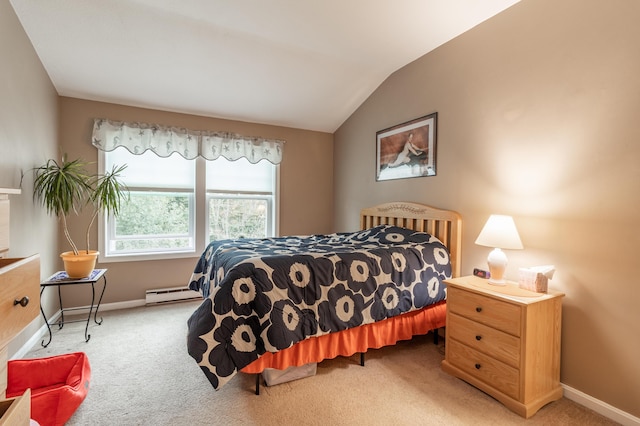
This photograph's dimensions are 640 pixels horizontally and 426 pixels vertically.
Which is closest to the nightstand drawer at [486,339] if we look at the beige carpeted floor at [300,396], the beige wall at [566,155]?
the beige carpeted floor at [300,396]

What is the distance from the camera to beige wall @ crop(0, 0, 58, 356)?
2047 millimetres

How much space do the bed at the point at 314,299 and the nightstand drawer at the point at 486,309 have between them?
31 centimetres

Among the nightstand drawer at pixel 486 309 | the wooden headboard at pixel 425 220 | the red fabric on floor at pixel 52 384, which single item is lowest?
the red fabric on floor at pixel 52 384

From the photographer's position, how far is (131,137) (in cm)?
336

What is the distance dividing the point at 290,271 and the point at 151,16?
2354 mm

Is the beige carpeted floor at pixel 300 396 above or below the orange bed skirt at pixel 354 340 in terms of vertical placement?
below

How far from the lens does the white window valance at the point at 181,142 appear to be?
3264 mm

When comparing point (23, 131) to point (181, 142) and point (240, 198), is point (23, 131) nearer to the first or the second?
point (181, 142)

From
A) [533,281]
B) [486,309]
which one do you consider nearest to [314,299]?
[486,309]

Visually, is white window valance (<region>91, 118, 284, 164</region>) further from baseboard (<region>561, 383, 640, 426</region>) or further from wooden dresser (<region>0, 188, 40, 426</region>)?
baseboard (<region>561, 383, 640, 426</region>)

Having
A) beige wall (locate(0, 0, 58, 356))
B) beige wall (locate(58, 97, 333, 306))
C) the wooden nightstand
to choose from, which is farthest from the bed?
beige wall (locate(0, 0, 58, 356))

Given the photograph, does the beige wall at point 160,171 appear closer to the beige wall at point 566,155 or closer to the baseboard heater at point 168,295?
the baseboard heater at point 168,295

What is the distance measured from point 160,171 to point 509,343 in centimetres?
379

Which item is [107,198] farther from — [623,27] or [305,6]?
[623,27]
